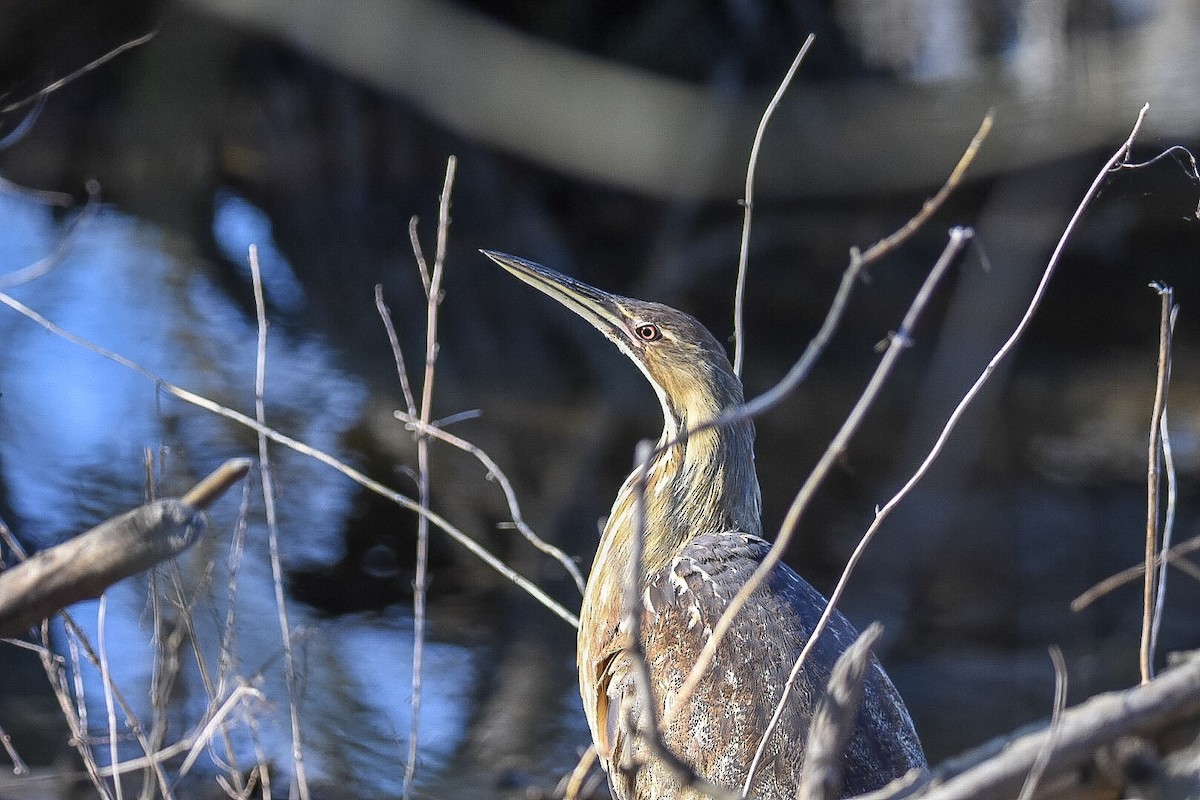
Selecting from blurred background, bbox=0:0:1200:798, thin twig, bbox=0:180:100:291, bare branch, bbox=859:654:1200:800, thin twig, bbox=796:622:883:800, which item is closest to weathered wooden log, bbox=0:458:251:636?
blurred background, bbox=0:0:1200:798

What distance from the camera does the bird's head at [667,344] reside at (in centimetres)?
328

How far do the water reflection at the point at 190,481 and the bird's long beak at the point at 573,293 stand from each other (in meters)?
0.82

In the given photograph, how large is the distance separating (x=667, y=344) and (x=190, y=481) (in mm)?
3223

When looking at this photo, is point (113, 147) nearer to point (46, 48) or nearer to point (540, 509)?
point (540, 509)

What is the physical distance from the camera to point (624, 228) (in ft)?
36.0

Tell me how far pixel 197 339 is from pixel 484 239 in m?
2.52

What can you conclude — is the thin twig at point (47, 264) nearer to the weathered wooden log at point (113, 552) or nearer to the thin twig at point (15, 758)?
the thin twig at point (15, 758)

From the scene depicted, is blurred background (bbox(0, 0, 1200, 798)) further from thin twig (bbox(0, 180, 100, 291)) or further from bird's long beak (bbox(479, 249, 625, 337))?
bird's long beak (bbox(479, 249, 625, 337))

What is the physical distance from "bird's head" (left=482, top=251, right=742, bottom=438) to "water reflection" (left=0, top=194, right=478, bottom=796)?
89 cm

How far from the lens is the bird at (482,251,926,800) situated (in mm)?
2721

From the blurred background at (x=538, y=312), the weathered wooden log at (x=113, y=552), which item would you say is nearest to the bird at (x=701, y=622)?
the blurred background at (x=538, y=312)

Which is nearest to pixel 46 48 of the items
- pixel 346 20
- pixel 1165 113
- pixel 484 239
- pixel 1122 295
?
pixel 346 20

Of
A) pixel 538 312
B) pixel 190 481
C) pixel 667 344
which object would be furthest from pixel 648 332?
pixel 538 312

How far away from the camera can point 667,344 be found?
3352mm
